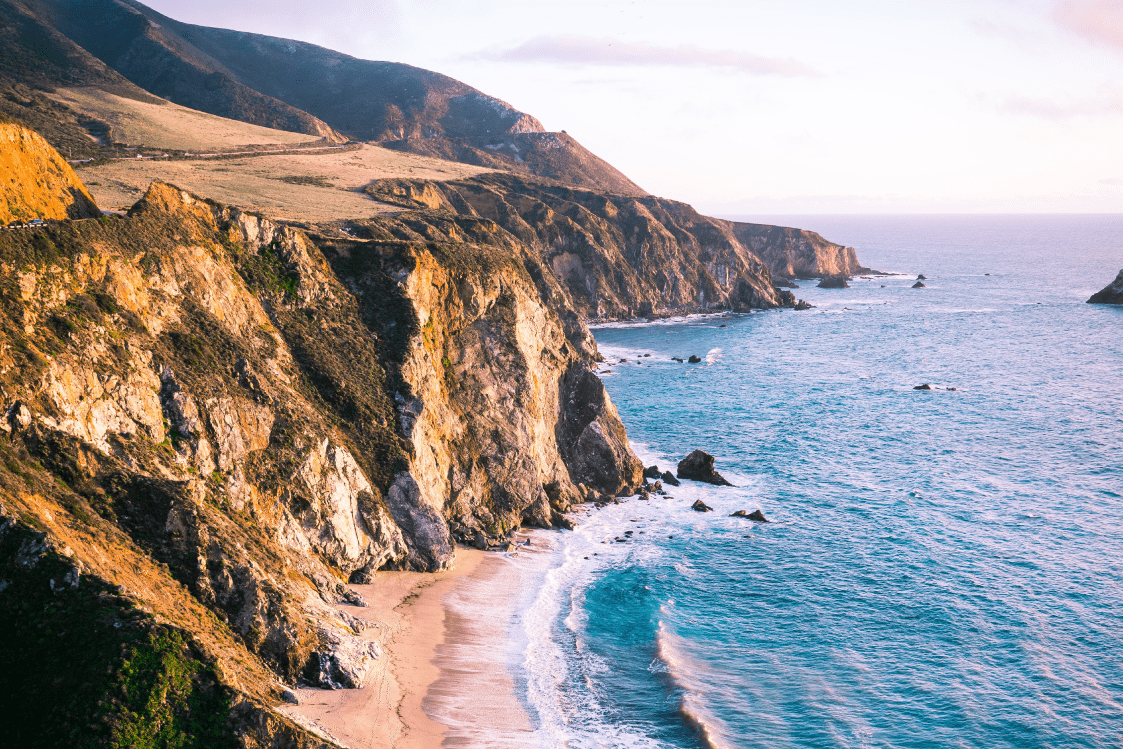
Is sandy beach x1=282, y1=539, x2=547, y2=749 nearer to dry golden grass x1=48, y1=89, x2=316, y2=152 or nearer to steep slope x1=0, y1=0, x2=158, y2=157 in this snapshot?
steep slope x1=0, y1=0, x2=158, y2=157

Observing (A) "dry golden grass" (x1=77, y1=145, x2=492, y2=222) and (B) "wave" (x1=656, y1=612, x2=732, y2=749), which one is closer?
(B) "wave" (x1=656, y1=612, x2=732, y2=749)

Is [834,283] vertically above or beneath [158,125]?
beneath

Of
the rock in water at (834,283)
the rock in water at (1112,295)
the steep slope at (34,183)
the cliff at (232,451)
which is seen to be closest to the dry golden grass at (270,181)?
the steep slope at (34,183)

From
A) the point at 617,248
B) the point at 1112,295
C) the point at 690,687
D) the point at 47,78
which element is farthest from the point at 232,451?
the point at 1112,295

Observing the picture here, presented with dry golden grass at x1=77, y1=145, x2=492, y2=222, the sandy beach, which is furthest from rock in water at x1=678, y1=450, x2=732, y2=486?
dry golden grass at x1=77, y1=145, x2=492, y2=222

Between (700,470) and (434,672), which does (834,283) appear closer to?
(700,470)

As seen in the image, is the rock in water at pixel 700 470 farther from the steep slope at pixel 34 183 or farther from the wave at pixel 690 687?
the steep slope at pixel 34 183
